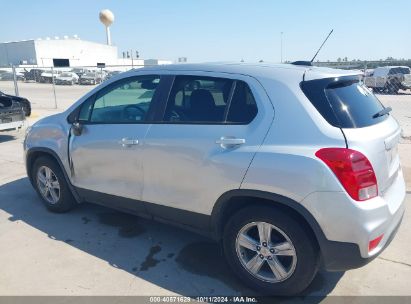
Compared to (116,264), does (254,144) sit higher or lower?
higher

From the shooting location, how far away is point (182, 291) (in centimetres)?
295

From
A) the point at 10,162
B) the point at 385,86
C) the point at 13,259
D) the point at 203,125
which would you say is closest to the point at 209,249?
the point at 203,125

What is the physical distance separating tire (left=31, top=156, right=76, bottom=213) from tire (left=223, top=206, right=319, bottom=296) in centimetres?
231

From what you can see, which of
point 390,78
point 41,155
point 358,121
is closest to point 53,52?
point 390,78

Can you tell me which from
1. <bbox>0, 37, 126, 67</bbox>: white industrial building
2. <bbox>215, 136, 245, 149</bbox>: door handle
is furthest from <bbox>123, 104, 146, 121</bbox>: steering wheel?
<bbox>0, 37, 126, 67</bbox>: white industrial building

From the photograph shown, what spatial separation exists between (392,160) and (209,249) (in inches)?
73.0

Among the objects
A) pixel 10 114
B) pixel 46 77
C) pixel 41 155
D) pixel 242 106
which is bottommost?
pixel 46 77

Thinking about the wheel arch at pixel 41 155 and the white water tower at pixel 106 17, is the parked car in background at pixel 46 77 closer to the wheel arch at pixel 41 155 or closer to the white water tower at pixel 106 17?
the white water tower at pixel 106 17

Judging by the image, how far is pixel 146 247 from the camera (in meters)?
3.65

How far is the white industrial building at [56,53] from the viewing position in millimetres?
68625

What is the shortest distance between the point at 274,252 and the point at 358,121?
1160mm

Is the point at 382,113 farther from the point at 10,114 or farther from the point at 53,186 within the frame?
the point at 10,114

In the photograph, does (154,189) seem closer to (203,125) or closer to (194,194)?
(194,194)

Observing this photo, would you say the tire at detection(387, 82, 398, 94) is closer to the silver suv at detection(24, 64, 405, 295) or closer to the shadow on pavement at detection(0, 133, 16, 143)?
the shadow on pavement at detection(0, 133, 16, 143)
